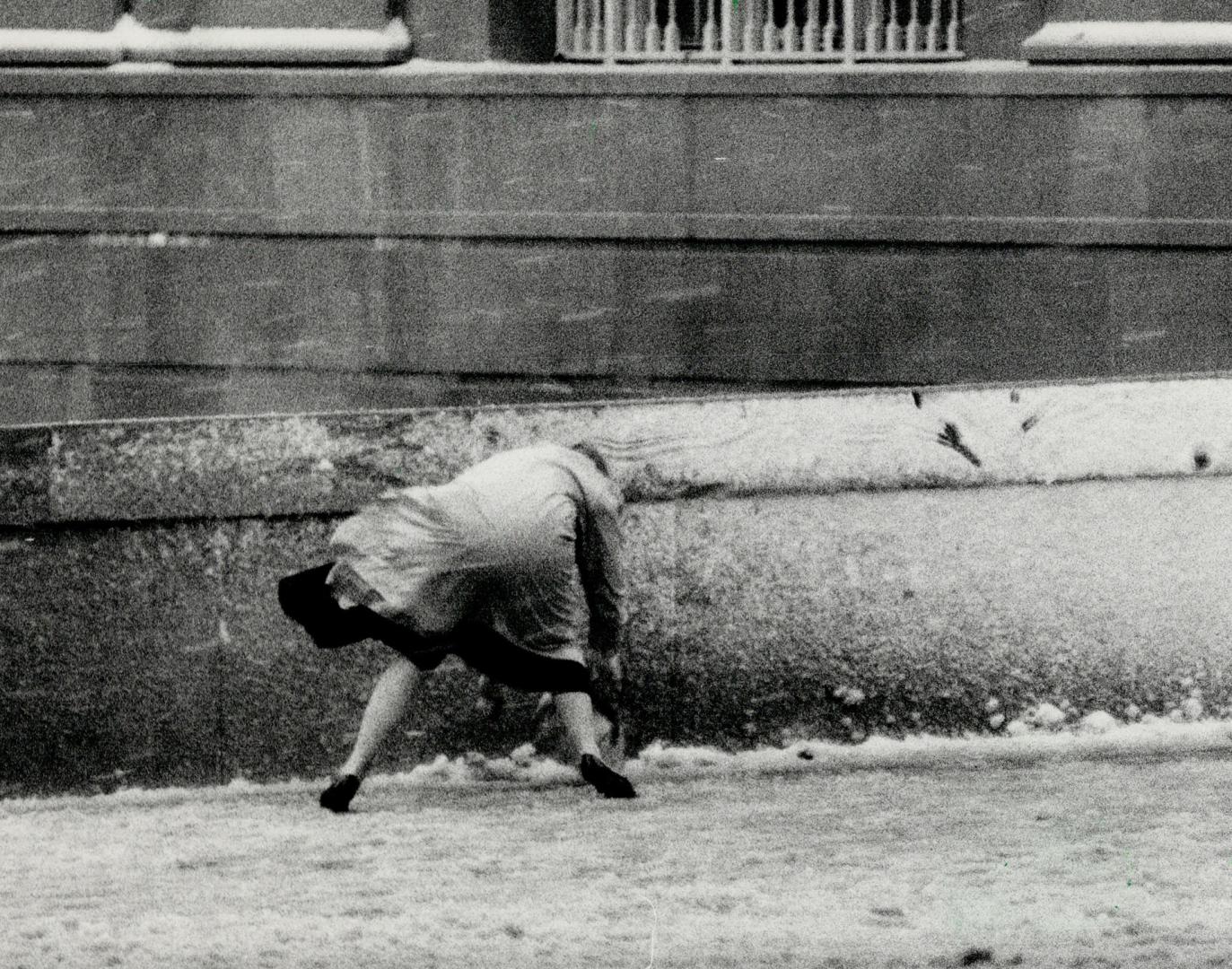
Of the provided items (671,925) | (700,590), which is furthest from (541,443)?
(671,925)

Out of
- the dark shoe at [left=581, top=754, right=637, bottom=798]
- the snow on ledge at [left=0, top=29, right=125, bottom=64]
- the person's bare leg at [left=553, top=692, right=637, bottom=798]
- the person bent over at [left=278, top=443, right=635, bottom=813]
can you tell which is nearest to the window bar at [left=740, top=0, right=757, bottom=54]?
the snow on ledge at [left=0, top=29, right=125, bottom=64]

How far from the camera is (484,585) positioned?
268 inches

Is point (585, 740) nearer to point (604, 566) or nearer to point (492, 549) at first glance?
point (604, 566)

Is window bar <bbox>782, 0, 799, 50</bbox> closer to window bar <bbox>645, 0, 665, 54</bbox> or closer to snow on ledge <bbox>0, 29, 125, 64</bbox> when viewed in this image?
window bar <bbox>645, 0, 665, 54</bbox>

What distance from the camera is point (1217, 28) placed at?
9.14 meters

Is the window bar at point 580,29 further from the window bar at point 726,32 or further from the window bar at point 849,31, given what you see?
the window bar at point 849,31

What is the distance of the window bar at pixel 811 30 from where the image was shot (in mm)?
10109

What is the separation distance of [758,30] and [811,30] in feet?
0.93

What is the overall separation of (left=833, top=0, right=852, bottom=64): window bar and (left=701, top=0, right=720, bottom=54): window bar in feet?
1.97

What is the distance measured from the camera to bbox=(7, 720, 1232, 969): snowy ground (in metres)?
5.29

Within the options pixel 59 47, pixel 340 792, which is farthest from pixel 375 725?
pixel 59 47

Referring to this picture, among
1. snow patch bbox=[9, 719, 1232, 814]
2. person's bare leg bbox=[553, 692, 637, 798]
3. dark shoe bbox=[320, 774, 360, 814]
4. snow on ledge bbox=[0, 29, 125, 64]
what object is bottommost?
snow patch bbox=[9, 719, 1232, 814]

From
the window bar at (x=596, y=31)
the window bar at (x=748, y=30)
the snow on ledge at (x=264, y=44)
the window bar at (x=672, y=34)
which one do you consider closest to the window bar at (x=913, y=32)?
the window bar at (x=748, y=30)

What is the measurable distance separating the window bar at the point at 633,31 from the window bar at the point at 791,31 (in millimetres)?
667
